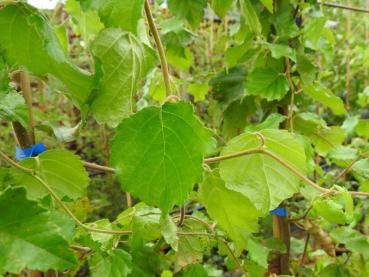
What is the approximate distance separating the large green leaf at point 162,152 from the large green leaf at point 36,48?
6 centimetres

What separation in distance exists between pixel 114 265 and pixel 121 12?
12.4 inches

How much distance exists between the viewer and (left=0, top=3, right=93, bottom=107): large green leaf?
42 cm

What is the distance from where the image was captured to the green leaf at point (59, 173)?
0.55 meters

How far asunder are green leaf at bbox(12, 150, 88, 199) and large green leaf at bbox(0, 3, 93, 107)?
0.13 metres

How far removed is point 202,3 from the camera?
801 mm

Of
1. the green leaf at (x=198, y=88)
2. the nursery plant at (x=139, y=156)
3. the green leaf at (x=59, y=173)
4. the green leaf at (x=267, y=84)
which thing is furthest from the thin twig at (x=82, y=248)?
the green leaf at (x=198, y=88)

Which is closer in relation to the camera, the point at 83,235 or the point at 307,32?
the point at 83,235

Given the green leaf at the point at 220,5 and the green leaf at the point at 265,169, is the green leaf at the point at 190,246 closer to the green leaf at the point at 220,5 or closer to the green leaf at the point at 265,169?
the green leaf at the point at 265,169

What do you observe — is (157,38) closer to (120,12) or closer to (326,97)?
(120,12)

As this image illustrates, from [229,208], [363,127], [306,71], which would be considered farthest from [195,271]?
[363,127]

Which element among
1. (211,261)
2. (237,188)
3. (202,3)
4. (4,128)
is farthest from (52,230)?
(211,261)

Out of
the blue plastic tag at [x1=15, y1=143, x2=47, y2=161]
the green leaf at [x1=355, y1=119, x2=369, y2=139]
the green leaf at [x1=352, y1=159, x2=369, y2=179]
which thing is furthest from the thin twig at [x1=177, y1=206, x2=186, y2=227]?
the green leaf at [x1=355, y1=119, x2=369, y2=139]

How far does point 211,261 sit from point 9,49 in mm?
1951

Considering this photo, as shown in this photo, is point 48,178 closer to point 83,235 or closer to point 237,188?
point 83,235
